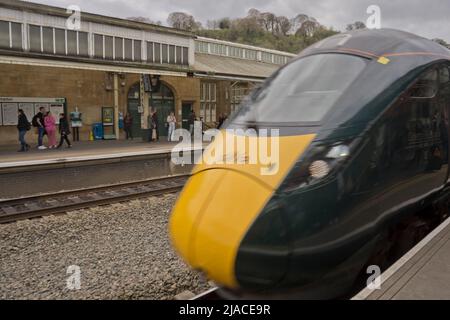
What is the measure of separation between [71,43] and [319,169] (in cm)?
1795

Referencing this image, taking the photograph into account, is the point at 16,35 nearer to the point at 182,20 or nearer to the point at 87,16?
the point at 87,16

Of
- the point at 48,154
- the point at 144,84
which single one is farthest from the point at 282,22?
the point at 48,154

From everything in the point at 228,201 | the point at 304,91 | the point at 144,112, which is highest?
the point at 144,112

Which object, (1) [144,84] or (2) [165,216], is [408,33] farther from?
(1) [144,84]

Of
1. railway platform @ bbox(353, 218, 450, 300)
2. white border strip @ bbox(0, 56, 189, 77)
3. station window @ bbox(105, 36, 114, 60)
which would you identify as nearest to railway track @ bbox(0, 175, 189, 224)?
railway platform @ bbox(353, 218, 450, 300)

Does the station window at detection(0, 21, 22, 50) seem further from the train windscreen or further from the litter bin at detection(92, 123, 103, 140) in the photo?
the train windscreen

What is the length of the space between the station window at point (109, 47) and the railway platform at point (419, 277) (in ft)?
60.4

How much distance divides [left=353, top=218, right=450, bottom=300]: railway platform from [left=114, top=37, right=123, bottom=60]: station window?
61.2 ft

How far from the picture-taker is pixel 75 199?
8500 millimetres

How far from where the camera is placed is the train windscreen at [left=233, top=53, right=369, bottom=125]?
321cm

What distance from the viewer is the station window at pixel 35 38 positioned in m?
16.7

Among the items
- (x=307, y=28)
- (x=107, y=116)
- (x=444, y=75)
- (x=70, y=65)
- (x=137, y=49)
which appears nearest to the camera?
(x=444, y=75)

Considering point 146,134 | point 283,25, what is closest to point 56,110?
point 146,134

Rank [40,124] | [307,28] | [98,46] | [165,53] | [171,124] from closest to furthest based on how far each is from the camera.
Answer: [40,124] < [98,46] < [171,124] < [165,53] < [307,28]
